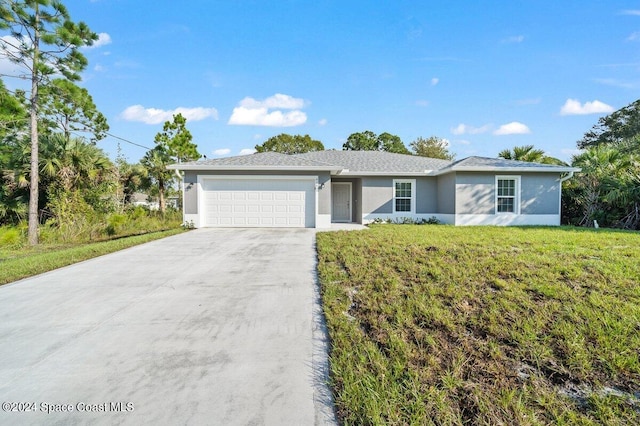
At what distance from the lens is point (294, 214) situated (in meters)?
13.5

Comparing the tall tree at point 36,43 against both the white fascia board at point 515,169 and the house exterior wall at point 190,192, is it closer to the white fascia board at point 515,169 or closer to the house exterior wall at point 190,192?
the house exterior wall at point 190,192

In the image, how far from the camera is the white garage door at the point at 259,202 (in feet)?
44.1

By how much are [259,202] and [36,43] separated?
1012 cm

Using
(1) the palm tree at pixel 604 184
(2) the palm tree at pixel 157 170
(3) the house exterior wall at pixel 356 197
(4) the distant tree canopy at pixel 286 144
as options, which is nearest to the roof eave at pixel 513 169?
(1) the palm tree at pixel 604 184

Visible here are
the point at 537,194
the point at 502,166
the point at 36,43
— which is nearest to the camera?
the point at 36,43

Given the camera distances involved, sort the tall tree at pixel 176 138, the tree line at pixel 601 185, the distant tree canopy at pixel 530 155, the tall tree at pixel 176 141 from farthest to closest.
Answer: the tall tree at pixel 176 138
the tall tree at pixel 176 141
the distant tree canopy at pixel 530 155
the tree line at pixel 601 185

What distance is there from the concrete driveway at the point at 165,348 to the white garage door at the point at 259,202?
766 centimetres

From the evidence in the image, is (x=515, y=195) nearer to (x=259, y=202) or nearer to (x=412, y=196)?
(x=412, y=196)

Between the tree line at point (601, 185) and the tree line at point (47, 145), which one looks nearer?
Answer: the tree line at point (47, 145)

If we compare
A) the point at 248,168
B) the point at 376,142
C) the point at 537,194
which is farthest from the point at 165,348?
the point at 376,142

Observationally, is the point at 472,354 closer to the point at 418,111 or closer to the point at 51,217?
the point at 51,217

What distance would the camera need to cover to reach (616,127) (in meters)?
31.6

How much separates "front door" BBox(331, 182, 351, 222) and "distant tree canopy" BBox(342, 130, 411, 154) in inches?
971

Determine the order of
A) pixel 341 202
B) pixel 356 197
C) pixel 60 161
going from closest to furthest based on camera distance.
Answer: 1. pixel 60 161
2. pixel 356 197
3. pixel 341 202
